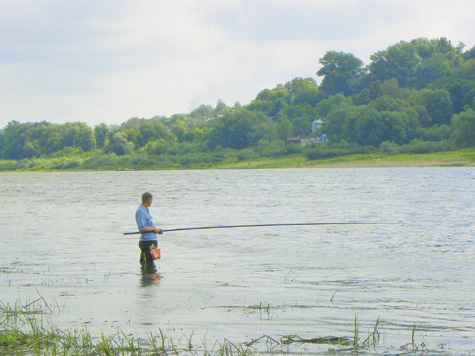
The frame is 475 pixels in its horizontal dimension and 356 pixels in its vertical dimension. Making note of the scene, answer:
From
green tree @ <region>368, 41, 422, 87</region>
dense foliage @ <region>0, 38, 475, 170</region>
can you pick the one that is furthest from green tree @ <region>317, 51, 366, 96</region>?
green tree @ <region>368, 41, 422, 87</region>

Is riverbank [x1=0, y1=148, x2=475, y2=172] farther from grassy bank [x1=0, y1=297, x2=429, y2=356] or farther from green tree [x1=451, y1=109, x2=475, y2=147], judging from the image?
grassy bank [x1=0, y1=297, x2=429, y2=356]

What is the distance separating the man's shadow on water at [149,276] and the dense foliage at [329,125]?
81206 millimetres

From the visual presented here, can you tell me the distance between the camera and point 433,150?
87.6 meters

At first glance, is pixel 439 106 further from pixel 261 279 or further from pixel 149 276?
pixel 149 276

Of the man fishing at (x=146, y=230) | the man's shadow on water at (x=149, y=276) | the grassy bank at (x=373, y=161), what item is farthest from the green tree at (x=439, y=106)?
the man fishing at (x=146, y=230)

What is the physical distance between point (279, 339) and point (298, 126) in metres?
133

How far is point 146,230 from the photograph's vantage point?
10984 mm

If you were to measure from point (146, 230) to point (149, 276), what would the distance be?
92cm

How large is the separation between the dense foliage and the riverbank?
18.3 inches

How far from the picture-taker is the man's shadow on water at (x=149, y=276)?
10492mm

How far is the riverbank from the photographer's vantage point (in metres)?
83.4

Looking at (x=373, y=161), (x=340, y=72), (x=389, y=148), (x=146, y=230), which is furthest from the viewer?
(x=340, y=72)

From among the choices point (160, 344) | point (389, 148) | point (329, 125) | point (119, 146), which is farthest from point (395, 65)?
point (160, 344)

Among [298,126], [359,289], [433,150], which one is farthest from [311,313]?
[298,126]
